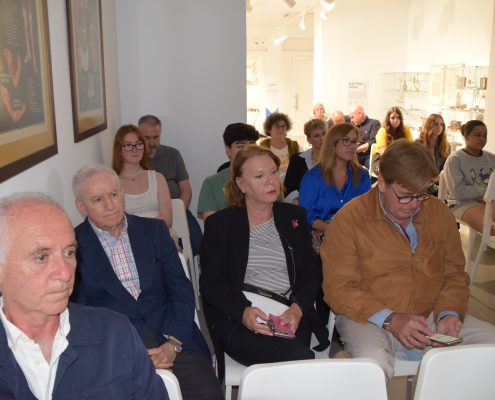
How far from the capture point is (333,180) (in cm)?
367

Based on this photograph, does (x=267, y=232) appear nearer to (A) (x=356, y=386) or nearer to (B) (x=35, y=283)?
(A) (x=356, y=386)

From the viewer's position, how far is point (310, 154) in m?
4.49

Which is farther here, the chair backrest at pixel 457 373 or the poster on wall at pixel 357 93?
the poster on wall at pixel 357 93

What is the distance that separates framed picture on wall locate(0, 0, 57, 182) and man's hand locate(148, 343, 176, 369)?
859mm

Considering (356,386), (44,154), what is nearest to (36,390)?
(356,386)

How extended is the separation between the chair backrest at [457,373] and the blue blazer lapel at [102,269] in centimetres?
120

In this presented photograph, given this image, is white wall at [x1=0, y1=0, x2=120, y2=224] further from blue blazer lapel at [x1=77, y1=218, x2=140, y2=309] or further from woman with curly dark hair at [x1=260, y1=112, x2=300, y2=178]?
woman with curly dark hair at [x1=260, y1=112, x2=300, y2=178]

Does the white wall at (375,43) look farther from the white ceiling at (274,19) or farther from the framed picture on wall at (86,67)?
the framed picture on wall at (86,67)

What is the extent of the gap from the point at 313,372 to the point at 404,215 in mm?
1083

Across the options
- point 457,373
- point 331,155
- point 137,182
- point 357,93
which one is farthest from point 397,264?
point 357,93

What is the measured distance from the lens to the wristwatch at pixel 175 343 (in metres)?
2.10

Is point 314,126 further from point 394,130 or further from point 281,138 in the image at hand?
point 394,130


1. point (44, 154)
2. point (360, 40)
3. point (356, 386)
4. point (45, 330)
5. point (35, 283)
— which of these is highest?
point (360, 40)

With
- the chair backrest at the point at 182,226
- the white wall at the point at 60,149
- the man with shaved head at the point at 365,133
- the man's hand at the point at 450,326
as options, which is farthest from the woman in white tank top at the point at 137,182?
the man with shaved head at the point at 365,133
